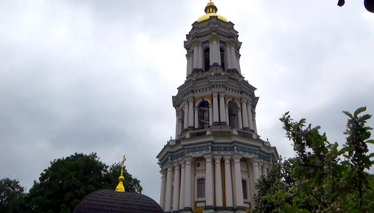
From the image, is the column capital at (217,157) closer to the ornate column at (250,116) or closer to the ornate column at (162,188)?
the ornate column at (250,116)

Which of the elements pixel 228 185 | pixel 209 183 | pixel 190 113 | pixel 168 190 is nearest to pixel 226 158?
pixel 228 185

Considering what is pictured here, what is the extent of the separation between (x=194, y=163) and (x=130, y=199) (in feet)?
25.2

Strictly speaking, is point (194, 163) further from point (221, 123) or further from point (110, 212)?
point (110, 212)

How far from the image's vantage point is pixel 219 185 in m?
21.0

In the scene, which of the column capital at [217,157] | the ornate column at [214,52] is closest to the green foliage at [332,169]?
the column capital at [217,157]

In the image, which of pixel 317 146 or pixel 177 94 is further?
pixel 177 94

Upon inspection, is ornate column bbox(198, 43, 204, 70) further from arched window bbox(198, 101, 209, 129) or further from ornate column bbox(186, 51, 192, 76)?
arched window bbox(198, 101, 209, 129)

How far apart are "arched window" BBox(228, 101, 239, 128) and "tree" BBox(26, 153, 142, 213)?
1024 cm

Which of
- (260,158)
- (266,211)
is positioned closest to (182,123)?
(260,158)

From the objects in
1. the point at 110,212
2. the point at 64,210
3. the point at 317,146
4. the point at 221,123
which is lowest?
the point at 317,146

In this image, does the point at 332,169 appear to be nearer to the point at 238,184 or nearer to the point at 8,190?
the point at 238,184

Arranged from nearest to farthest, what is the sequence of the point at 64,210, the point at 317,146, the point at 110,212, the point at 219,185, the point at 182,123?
1. the point at 317,146
2. the point at 110,212
3. the point at 219,185
4. the point at 64,210
5. the point at 182,123

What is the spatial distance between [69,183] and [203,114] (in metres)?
10.9

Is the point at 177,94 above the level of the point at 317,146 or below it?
above
